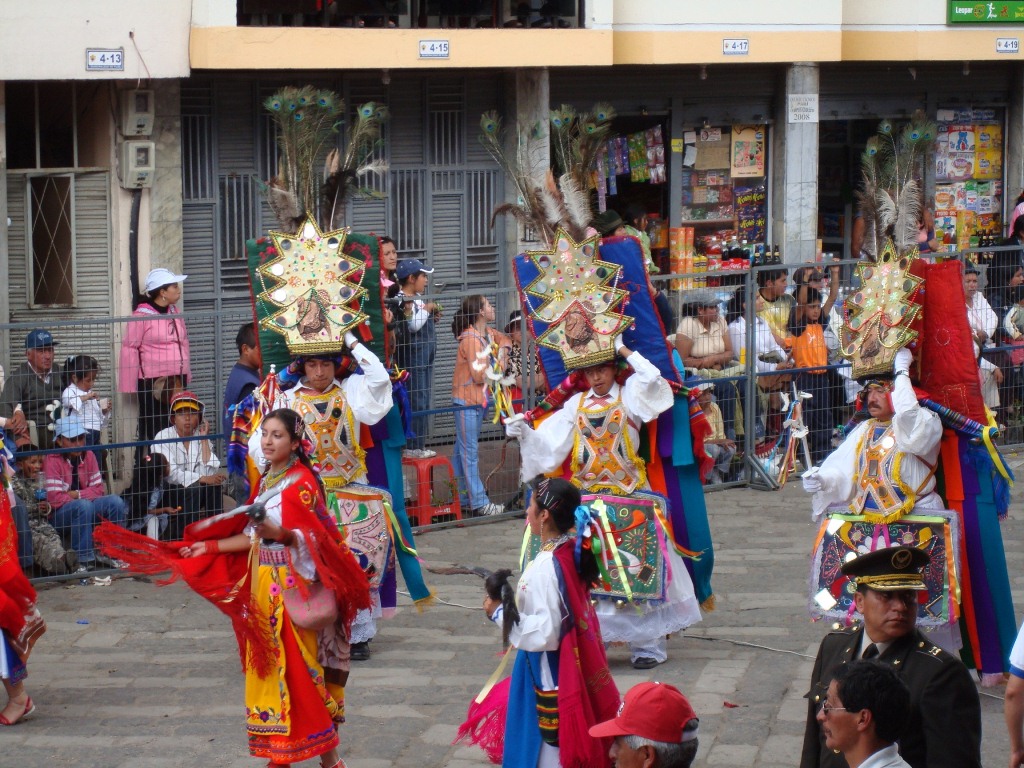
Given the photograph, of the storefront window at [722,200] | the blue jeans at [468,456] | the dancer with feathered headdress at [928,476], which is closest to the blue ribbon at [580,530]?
the dancer with feathered headdress at [928,476]

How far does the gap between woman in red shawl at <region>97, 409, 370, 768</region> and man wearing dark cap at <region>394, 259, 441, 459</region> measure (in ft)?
14.4

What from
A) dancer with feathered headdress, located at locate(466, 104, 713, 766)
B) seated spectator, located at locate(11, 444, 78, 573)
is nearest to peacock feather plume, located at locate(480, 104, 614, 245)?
dancer with feathered headdress, located at locate(466, 104, 713, 766)

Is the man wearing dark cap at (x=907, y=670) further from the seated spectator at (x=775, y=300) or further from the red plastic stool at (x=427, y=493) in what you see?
the seated spectator at (x=775, y=300)

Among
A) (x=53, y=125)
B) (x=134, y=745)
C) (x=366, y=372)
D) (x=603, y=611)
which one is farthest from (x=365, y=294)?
(x=53, y=125)

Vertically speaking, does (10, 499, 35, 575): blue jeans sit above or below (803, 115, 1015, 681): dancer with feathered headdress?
below

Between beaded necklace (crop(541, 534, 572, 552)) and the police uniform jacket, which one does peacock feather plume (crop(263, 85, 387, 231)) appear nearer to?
beaded necklace (crop(541, 534, 572, 552))

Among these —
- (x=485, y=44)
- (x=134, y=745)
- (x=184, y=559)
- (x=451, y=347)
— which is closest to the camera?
(x=184, y=559)

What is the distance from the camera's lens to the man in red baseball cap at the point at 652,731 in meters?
4.44

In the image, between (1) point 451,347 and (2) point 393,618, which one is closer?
(2) point 393,618

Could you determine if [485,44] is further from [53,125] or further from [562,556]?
[562,556]

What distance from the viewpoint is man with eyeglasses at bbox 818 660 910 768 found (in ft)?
13.6

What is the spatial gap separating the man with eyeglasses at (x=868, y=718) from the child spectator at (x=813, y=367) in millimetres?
8297

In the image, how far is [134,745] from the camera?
23.5 feet

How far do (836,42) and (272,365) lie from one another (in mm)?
9788
